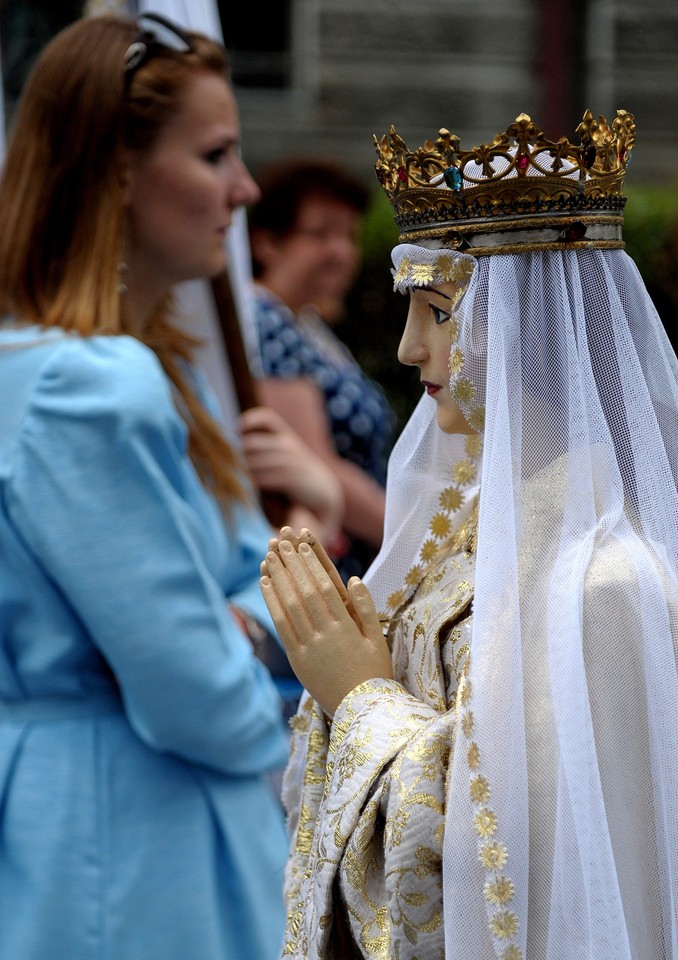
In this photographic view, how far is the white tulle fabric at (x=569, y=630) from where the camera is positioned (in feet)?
4.87

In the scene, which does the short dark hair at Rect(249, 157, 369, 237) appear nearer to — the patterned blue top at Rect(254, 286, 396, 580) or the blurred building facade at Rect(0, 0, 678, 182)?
the patterned blue top at Rect(254, 286, 396, 580)

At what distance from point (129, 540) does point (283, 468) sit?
99cm

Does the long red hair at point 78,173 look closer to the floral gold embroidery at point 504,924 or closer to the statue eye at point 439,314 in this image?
the statue eye at point 439,314

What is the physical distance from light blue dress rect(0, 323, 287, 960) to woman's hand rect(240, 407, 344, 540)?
785 mm

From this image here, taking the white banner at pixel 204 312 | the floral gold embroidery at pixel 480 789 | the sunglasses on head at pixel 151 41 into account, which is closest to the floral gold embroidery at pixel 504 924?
the floral gold embroidery at pixel 480 789

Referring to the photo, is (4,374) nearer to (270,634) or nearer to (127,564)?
(127,564)

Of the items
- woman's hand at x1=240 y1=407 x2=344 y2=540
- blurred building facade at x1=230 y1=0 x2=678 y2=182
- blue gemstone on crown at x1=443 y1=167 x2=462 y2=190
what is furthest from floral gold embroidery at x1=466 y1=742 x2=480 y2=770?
blurred building facade at x1=230 y1=0 x2=678 y2=182

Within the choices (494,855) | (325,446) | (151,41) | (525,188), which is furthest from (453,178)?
(325,446)

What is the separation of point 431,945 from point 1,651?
1.01m

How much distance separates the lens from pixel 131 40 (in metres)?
2.63

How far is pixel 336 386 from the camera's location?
13.6 ft

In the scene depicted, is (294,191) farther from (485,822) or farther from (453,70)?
(453,70)

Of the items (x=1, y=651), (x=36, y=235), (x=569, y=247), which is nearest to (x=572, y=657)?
(x=569, y=247)

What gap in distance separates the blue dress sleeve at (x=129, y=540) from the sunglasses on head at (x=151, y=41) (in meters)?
0.60
